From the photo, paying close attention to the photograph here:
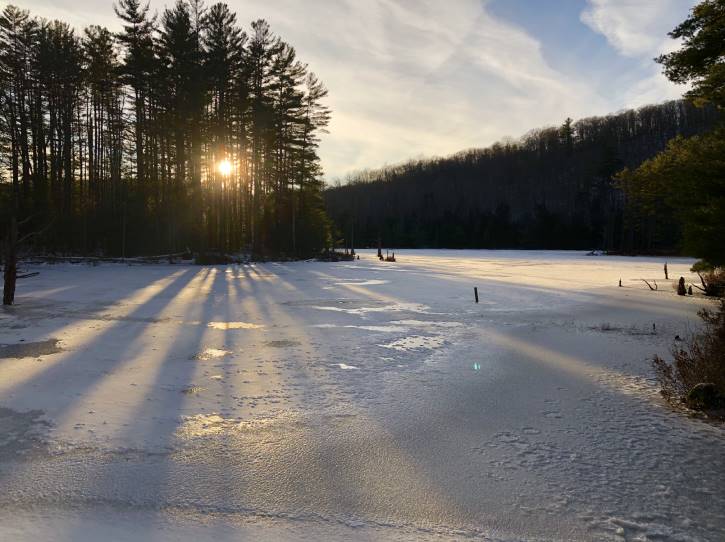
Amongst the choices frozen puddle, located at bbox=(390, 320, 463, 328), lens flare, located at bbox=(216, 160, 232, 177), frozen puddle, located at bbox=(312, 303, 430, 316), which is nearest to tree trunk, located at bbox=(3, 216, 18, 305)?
frozen puddle, located at bbox=(312, 303, 430, 316)

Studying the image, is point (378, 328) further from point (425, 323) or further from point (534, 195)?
point (534, 195)

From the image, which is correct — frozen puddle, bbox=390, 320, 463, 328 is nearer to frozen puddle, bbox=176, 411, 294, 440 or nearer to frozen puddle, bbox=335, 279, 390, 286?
frozen puddle, bbox=176, 411, 294, 440

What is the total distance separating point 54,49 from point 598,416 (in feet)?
117

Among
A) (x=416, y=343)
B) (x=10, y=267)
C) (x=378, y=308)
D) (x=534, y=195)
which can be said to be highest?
(x=534, y=195)

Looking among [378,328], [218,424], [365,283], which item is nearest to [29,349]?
[218,424]

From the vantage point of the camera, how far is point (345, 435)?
4.87m

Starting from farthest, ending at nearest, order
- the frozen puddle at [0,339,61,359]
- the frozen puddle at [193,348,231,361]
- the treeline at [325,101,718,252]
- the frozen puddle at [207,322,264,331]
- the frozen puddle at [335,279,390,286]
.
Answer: the treeline at [325,101,718,252] → the frozen puddle at [335,279,390,286] → the frozen puddle at [207,322,264,331] → the frozen puddle at [193,348,231,361] → the frozen puddle at [0,339,61,359]

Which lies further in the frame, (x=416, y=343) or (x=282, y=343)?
(x=416, y=343)

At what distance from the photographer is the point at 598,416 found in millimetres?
5406

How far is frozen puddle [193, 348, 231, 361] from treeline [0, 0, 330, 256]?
24982 millimetres

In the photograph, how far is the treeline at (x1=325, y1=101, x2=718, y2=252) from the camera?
77.2 meters

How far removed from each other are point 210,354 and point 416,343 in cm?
400

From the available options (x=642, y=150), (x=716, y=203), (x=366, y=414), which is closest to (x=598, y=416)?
(x=366, y=414)

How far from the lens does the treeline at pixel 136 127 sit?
95.1 feet
